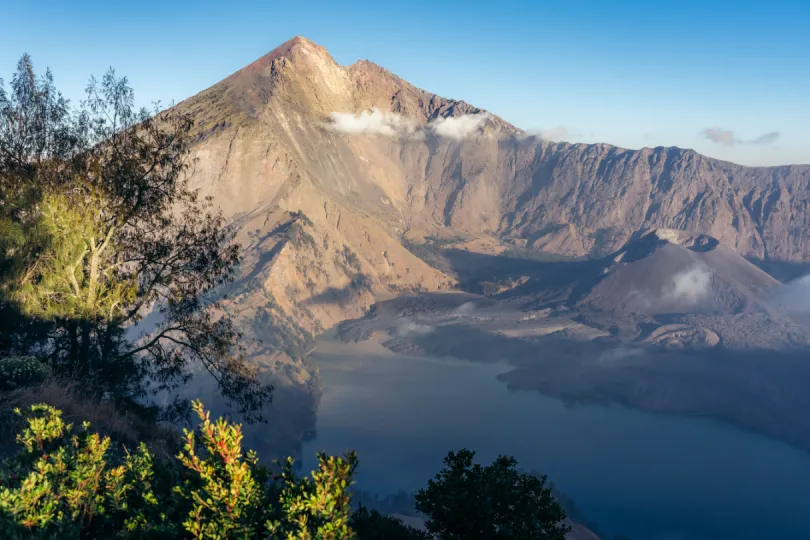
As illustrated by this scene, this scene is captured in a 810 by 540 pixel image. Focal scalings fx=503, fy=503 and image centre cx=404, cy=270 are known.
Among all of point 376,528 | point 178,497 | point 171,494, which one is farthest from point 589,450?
point 178,497

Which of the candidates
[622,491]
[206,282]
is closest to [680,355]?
[622,491]

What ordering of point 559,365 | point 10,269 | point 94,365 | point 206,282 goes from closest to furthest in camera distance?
1. point 10,269
2. point 94,365
3. point 206,282
4. point 559,365

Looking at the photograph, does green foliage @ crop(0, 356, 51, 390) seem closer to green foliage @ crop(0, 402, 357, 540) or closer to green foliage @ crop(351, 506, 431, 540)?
green foliage @ crop(0, 402, 357, 540)

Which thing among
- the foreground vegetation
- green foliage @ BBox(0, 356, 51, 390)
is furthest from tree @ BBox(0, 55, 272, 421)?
the foreground vegetation

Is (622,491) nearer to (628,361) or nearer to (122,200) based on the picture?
(628,361)

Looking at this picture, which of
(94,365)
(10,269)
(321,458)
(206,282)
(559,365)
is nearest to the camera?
(321,458)

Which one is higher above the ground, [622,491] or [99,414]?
[99,414]

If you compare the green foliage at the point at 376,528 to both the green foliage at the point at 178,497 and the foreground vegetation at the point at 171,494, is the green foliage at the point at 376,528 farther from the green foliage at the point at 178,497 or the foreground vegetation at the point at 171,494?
the green foliage at the point at 178,497
